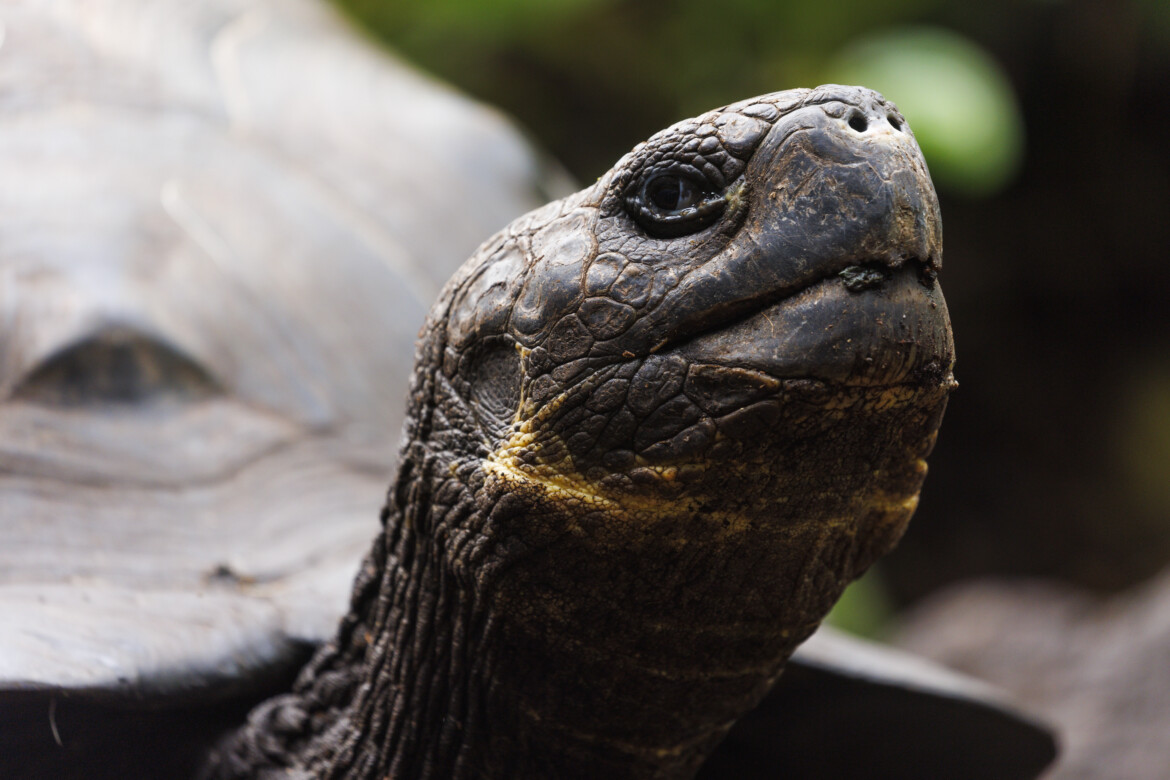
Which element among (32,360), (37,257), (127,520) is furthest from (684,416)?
(37,257)

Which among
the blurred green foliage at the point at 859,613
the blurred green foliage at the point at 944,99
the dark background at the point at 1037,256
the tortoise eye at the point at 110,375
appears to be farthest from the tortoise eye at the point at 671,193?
the dark background at the point at 1037,256

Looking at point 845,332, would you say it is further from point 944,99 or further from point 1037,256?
point 1037,256

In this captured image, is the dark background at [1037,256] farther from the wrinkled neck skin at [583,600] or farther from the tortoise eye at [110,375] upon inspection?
the wrinkled neck skin at [583,600]

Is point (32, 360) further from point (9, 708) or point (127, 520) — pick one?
point (9, 708)

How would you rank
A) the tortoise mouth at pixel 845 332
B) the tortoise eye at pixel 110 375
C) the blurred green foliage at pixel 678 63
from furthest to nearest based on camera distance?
the blurred green foliage at pixel 678 63, the tortoise eye at pixel 110 375, the tortoise mouth at pixel 845 332

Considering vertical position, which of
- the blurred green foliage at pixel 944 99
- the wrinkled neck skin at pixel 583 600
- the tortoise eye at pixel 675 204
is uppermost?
the blurred green foliage at pixel 944 99

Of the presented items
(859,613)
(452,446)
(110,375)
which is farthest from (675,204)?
(859,613)
